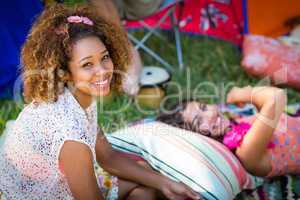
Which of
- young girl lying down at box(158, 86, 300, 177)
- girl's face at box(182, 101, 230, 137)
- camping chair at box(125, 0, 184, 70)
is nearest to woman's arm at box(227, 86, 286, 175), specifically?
young girl lying down at box(158, 86, 300, 177)

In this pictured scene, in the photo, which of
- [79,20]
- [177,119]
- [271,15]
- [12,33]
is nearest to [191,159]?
[177,119]

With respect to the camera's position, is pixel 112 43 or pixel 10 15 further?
pixel 10 15

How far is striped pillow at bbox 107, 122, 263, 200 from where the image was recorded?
6.32ft

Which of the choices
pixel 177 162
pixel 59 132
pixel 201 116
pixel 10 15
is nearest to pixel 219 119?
pixel 201 116

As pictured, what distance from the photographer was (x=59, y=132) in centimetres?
158

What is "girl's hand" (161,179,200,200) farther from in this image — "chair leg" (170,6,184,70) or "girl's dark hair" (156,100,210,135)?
"chair leg" (170,6,184,70)

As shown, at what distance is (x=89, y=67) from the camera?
162 cm

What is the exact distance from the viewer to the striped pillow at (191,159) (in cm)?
193

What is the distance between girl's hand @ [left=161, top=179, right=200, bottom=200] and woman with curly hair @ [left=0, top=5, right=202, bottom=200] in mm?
294

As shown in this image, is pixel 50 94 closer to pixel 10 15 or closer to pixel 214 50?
pixel 10 15

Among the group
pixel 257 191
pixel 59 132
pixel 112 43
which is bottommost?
pixel 257 191

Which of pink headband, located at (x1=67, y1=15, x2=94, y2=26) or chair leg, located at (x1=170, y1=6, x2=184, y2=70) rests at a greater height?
pink headband, located at (x1=67, y1=15, x2=94, y2=26)

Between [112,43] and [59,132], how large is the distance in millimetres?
377

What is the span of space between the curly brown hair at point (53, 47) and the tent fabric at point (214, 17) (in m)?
1.78
